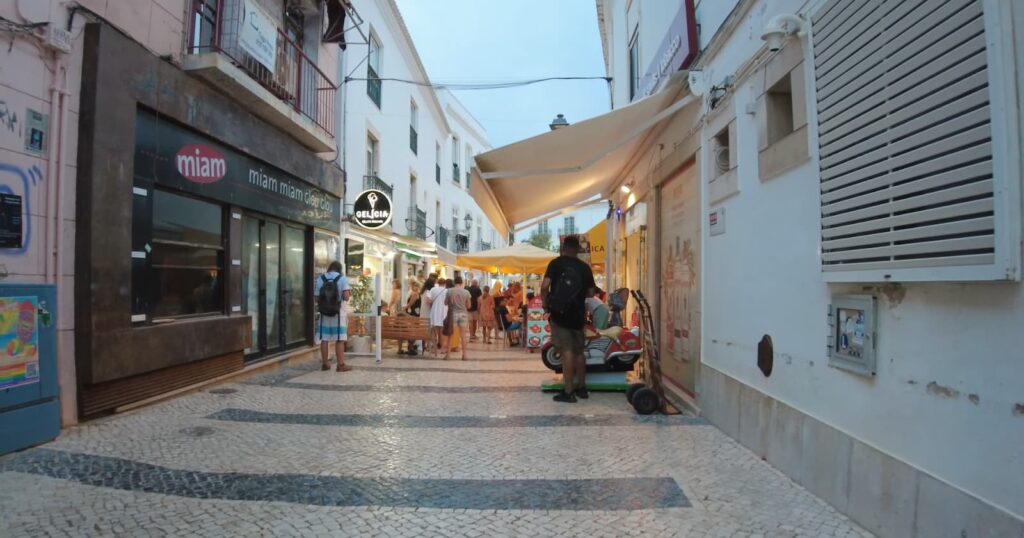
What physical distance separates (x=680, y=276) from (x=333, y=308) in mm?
5177

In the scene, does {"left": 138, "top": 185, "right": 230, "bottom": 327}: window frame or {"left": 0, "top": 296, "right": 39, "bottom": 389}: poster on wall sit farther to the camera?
{"left": 138, "top": 185, "right": 230, "bottom": 327}: window frame

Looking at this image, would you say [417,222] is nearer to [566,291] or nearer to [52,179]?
[566,291]

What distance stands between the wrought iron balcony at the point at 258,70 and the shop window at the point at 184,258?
1.63 metres

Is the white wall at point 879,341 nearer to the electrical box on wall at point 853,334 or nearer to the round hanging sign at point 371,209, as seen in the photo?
the electrical box on wall at point 853,334

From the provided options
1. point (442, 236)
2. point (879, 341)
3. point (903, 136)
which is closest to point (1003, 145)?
point (903, 136)

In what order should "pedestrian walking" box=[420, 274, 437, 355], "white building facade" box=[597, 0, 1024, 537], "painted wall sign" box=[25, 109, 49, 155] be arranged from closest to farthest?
"white building facade" box=[597, 0, 1024, 537] → "painted wall sign" box=[25, 109, 49, 155] → "pedestrian walking" box=[420, 274, 437, 355]

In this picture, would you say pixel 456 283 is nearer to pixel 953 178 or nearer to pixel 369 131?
pixel 369 131

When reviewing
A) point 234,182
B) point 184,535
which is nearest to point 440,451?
point 184,535

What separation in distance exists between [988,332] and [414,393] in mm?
5859

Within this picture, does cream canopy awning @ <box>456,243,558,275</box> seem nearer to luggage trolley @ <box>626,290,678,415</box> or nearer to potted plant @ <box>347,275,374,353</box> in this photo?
potted plant @ <box>347,275,374,353</box>

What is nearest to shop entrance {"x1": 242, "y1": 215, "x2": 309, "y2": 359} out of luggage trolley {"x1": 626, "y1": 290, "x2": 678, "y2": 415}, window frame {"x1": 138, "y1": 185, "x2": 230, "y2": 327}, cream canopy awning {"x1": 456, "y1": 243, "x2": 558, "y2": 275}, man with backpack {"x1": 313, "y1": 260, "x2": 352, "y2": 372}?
window frame {"x1": 138, "y1": 185, "x2": 230, "y2": 327}

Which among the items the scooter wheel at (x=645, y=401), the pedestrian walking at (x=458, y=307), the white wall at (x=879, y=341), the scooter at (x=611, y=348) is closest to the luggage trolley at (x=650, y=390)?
the scooter wheel at (x=645, y=401)

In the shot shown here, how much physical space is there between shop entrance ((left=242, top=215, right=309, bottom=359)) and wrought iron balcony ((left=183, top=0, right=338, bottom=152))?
1.68 metres

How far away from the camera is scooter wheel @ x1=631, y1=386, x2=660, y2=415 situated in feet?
18.7
